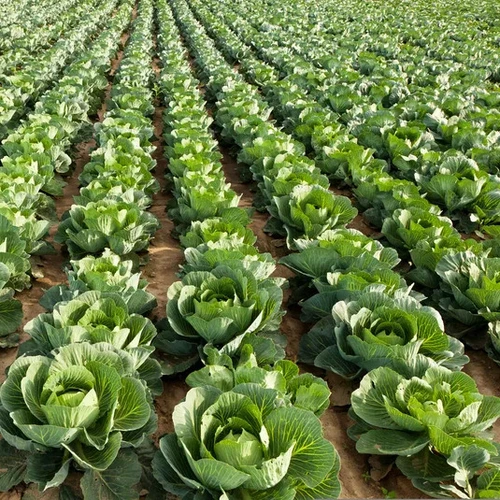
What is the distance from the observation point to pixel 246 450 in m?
2.38

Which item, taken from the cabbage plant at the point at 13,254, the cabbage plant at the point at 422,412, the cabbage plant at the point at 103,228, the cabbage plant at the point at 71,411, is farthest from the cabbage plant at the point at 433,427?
the cabbage plant at the point at 13,254

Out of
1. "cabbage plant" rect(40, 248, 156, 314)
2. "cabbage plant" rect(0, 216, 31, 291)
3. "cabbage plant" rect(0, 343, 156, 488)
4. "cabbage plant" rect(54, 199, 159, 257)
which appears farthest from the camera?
"cabbage plant" rect(54, 199, 159, 257)

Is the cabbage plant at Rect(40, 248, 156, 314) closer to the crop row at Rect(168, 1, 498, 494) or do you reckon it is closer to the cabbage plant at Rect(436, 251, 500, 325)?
the crop row at Rect(168, 1, 498, 494)

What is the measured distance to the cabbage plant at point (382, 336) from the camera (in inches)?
125

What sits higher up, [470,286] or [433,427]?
[433,427]

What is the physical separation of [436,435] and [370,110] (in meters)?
6.72

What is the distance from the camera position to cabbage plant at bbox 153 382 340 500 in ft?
7.75

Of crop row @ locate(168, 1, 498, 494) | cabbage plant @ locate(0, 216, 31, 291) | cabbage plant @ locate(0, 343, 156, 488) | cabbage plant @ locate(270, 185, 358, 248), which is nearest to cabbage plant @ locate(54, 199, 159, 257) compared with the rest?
cabbage plant @ locate(0, 216, 31, 291)

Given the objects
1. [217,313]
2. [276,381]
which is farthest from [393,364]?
[217,313]

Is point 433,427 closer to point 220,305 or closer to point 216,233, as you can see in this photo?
point 220,305

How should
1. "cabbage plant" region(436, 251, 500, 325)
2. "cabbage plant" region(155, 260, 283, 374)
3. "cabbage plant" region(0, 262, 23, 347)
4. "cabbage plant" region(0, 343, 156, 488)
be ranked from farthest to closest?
"cabbage plant" region(0, 262, 23, 347) < "cabbage plant" region(436, 251, 500, 325) < "cabbage plant" region(155, 260, 283, 374) < "cabbage plant" region(0, 343, 156, 488)

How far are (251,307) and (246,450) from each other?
1133mm

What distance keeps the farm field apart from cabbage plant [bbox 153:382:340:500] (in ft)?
0.03

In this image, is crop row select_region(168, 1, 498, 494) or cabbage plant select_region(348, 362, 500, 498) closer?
cabbage plant select_region(348, 362, 500, 498)
